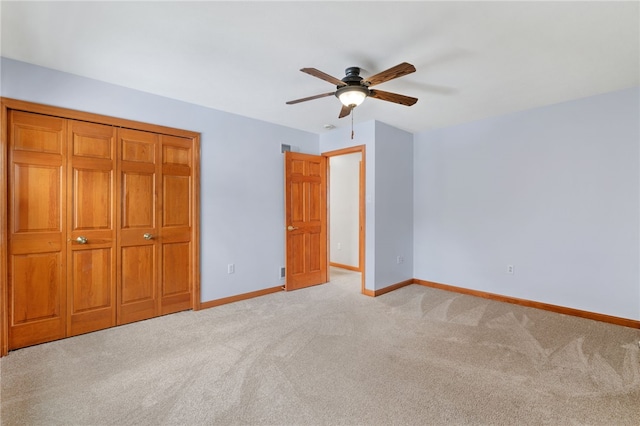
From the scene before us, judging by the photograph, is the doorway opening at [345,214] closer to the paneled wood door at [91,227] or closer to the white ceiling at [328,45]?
the white ceiling at [328,45]

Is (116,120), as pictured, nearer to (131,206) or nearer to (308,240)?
(131,206)

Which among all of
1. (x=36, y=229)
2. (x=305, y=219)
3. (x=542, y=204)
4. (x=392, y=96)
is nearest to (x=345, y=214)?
(x=305, y=219)

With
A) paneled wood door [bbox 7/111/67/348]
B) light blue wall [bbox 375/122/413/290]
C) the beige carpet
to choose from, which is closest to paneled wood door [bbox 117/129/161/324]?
the beige carpet

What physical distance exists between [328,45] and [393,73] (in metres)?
0.55

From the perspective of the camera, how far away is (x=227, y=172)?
12.5 ft

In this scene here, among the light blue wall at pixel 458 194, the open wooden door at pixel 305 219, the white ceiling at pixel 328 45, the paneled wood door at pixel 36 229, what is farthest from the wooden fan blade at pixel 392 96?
the paneled wood door at pixel 36 229

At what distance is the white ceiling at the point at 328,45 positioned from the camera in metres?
1.86

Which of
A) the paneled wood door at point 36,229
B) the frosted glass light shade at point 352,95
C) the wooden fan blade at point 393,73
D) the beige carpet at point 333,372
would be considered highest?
the wooden fan blade at point 393,73

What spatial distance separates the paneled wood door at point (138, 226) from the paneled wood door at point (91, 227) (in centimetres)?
8

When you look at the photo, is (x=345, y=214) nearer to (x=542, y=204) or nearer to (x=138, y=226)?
(x=542, y=204)

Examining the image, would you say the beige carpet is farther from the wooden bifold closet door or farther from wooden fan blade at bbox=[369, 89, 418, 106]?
wooden fan blade at bbox=[369, 89, 418, 106]

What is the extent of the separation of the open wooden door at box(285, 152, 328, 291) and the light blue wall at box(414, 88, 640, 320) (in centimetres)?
166

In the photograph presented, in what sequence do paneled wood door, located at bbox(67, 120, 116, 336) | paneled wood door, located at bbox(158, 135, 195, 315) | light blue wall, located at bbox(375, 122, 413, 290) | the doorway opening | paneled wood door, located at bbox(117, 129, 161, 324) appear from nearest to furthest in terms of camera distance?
paneled wood door, located at bbox(67, 120, 116, 336) → paneled wood door, located at bbox(117, 129, 161, 324) → paneled wood door, located at bbox(158, 135, 195, 315) → light blue wall, located at bbox(375, 122, 413, 290) → the doorway opening

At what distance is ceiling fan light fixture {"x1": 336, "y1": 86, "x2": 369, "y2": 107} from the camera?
237 cm
